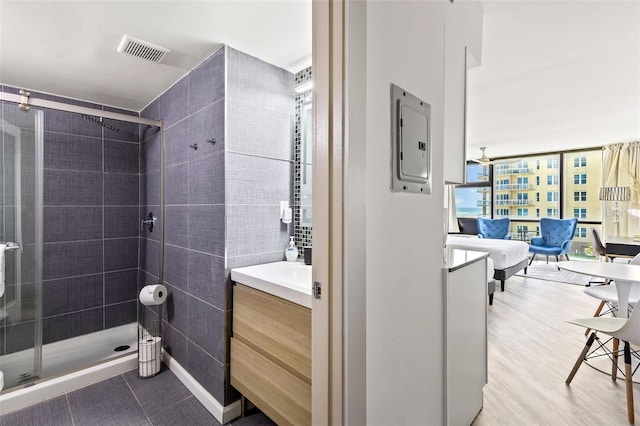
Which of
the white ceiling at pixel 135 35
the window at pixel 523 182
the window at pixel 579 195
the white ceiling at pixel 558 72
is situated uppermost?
the white ceiling at pixel 558 72

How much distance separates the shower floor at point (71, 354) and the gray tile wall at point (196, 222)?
76cm

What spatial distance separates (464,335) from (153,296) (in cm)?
214

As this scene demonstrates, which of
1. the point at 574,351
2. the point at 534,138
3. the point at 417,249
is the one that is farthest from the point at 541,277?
the point at 417,249

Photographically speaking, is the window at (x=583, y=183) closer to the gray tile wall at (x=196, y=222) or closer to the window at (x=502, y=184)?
the window at (x=502, y=184)

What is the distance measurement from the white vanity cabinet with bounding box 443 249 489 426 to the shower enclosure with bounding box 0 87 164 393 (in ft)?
7.26

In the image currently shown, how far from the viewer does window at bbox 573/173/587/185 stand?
21.0ft

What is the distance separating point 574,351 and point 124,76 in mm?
4295

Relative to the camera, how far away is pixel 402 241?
1166 mm

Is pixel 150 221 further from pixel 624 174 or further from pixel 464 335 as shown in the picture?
pixel 624 174

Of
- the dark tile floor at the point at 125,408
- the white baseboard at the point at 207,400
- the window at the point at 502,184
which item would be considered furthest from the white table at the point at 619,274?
the window at the point at 502,184

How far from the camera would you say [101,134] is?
3018 millimetres

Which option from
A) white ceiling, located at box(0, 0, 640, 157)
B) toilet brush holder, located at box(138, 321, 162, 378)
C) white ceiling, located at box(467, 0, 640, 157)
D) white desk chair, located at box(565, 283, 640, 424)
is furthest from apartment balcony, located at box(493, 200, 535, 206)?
toilet brush holder, located at box(138, 321, 162, 378)

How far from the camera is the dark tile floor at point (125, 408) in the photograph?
1862 mm

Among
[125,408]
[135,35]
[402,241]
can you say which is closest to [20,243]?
[125,408]
